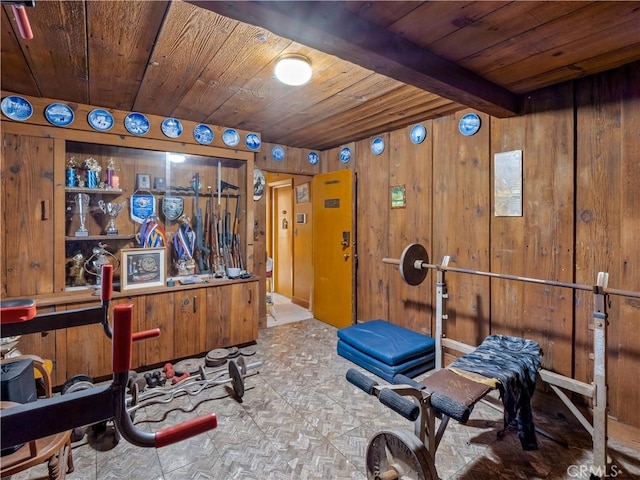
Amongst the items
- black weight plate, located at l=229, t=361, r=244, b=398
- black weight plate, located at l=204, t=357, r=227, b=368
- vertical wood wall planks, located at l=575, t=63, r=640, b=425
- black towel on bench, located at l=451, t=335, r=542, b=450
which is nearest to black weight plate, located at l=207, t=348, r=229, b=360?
black weight plate, located at l=204, t=357, r=227, b=368

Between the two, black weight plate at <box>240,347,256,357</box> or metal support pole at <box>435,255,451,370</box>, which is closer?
metal support pole at <box>435,255,451,370</box>

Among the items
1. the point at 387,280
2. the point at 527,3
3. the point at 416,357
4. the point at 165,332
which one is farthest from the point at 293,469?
the point at 527,3

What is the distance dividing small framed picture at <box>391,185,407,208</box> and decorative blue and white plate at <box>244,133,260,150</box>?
5.32 ft

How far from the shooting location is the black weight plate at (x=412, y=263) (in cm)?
258

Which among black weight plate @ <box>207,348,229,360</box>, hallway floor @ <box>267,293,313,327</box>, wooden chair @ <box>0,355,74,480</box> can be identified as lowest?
hallway floor @ <box>267,293,313,327</box>

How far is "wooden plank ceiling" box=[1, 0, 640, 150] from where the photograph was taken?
1468 millimetres

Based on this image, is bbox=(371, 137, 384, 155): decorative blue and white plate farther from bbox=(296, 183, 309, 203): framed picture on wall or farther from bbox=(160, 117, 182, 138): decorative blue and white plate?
bbox=(160, 117, 182, 138): decorative blue and white plate

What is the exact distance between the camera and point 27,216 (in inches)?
103

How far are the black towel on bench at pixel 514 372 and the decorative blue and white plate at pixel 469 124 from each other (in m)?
1.76

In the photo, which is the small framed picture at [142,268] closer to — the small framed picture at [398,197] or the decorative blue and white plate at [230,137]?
the decorative blue and white plate at [230,137]

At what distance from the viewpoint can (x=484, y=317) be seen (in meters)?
2.80

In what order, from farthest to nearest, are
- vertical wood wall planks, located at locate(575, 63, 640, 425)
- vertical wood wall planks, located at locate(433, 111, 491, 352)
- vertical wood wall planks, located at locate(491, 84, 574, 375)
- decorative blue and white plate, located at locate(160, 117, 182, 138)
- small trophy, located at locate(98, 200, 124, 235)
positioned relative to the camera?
decorative blue and white plate, located at locate(160, 117, 182, 138)
small trophy, located at locate(98, 200, 124, 235)
vertical wood wall planks, located at locate(433, 111, 491, 352)
vertical wood wall planks, located at locate(491, 84, 574, 375)
vertical wood wall planks, located at locate(575, 63, 640, 425)

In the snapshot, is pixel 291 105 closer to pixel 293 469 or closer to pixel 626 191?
pixel 626 191

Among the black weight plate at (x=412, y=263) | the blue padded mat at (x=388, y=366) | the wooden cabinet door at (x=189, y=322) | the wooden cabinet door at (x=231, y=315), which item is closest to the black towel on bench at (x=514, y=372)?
the black weight plate at (x=412, y=263)
